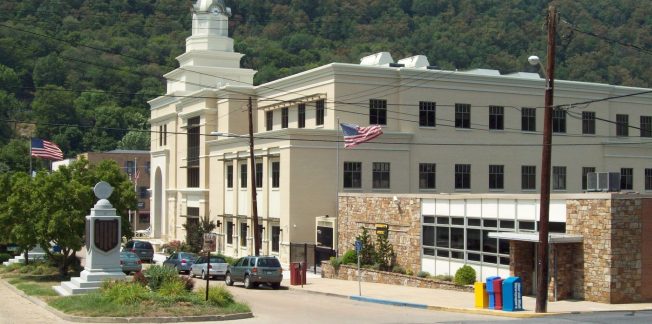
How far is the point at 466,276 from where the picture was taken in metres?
38.8

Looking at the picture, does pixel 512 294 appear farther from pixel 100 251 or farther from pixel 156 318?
pixel 100 251

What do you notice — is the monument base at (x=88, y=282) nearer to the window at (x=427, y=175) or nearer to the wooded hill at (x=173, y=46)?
the window at (x=427, y=175)

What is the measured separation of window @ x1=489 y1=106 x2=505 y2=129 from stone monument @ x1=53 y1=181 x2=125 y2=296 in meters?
29.7

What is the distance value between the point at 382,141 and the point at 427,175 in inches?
163

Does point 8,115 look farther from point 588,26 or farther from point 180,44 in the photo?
point 588,26

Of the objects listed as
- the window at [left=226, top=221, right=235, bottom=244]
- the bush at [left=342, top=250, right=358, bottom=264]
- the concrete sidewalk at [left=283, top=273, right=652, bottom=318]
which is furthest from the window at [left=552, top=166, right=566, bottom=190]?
the concrete sidewalk at [left=283, top=273, right=652, bottom=318]

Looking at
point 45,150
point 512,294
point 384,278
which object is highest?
point 45,150

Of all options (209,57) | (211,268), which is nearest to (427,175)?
(211,268)

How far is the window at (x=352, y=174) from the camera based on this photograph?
182ft

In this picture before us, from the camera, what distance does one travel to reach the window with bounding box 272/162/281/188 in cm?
5578

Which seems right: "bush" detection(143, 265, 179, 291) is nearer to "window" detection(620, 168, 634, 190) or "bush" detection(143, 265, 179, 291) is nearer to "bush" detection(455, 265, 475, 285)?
"bush" detection(455, 265, 475, 285)

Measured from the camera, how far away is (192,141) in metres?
70.9

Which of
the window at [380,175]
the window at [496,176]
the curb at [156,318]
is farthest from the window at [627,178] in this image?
the curb at [156,318]

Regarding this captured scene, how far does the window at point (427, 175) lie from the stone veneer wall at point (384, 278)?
12.1 m
